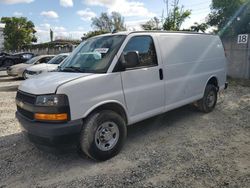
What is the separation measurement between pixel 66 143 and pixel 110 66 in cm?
135

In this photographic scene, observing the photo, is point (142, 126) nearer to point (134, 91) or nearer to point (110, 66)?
point (134, 91)

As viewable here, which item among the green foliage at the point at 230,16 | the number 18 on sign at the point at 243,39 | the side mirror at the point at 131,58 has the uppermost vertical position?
the green foliage at the point at 230,16

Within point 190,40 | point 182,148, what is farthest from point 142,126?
point 190,40

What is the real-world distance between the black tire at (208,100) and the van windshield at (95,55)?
9.90ft

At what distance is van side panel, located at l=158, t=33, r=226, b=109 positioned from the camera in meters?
4.96

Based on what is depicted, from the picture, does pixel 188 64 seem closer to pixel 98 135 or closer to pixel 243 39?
pixel 98 135

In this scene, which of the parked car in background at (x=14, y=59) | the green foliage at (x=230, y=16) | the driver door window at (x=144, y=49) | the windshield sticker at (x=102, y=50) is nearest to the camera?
the windshield sticker at (x=102, y=50)

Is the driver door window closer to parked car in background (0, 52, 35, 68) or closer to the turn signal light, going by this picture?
the turn signal light

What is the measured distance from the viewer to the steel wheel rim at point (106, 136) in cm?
387

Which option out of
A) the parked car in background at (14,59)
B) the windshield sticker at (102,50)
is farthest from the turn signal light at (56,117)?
the parked car in background at (14,59)

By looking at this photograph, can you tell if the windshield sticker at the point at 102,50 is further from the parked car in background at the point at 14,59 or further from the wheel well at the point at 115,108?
the parked car in background at the point at 14,59

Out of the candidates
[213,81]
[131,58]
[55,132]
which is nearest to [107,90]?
[131,58]

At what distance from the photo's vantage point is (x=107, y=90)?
388 cm

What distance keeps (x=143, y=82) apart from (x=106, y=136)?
1.15 metres
